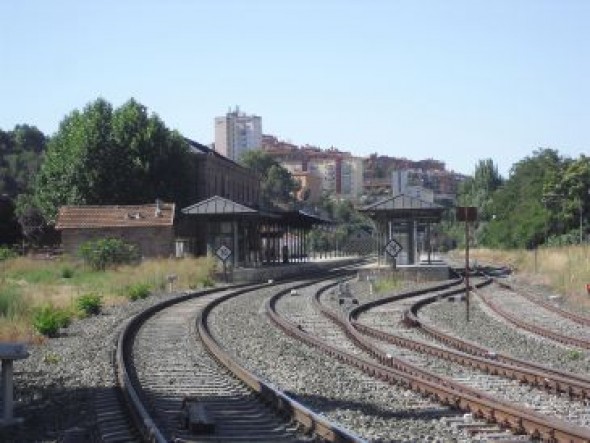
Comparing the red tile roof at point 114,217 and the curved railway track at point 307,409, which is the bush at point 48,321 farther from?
the red tile roof at point 114,217

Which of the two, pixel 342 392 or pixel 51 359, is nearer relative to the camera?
pixel 342 392

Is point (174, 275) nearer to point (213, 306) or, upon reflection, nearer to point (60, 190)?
point (213, 306)

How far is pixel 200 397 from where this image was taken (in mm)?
12352

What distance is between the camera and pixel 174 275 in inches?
1639

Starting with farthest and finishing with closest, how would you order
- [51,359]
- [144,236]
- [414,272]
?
[144,236], [414,272], [51,359]

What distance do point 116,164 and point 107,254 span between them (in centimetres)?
2497

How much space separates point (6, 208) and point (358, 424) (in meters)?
77.1

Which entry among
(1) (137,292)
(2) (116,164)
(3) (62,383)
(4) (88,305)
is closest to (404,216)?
(1) (137,292)

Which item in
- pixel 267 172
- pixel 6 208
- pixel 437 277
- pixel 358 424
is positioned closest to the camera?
pixel 358 424

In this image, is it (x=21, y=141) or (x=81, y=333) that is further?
(x=21, y=141)

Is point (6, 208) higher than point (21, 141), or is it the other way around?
point (21, 141)

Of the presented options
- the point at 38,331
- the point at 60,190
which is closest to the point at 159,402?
the point at 38,331

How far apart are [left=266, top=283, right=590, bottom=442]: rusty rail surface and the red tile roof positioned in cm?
3975

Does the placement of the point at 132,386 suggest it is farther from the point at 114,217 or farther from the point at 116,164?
the point at 116,164
